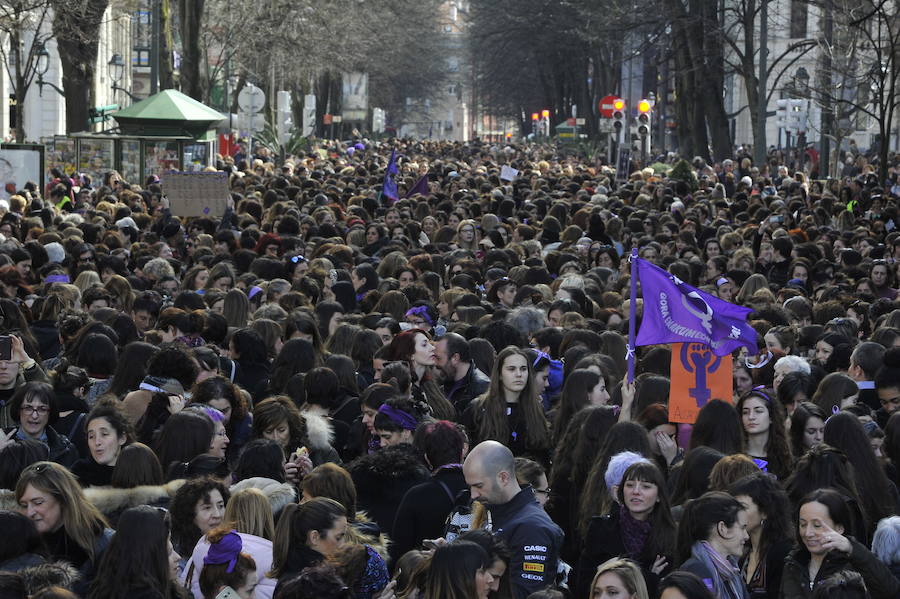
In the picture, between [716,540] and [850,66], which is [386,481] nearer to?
[716,540]

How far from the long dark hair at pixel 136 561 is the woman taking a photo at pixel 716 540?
1894 mm

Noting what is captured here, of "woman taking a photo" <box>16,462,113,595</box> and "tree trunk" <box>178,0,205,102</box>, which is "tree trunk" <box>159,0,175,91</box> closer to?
"tree trunk" <box>178,0,205,102</box>

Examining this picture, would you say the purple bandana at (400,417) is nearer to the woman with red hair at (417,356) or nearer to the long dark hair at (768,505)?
the woman with red hair at (417,356)

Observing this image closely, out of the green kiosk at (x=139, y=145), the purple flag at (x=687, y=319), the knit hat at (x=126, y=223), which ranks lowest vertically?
the purple flag at (x=687, y=319)

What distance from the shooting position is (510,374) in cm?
884

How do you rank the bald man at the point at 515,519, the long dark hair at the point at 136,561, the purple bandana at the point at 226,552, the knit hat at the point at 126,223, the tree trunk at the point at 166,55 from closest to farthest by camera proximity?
the long dark hair at the point at 136,561
the purple bandana at the point at 226,552
the bald man at the point at 515,519
the knit hat at the point at 126,223
the tree trunk at the point at 166,55

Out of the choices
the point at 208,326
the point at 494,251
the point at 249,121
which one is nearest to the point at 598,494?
the point at 208,326

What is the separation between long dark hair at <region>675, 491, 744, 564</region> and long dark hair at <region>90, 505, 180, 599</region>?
192 centimetres

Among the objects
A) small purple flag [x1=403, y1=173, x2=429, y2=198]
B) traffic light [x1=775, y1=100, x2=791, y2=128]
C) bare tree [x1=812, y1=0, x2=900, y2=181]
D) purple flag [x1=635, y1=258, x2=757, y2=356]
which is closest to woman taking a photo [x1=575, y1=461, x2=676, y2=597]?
purple flag [x1=635, y1=258, x2=757, y2=356]

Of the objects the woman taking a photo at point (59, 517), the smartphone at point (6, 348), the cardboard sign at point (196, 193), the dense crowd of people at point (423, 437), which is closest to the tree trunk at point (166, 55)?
the cardboard sign at point (196, 193)

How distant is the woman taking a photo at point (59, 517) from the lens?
636 centimetres

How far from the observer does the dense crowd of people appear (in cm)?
602

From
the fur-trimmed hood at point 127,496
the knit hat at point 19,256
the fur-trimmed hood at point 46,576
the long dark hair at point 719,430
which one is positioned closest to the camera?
the fur-trimmed hood at point 46,576

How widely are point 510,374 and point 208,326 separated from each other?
9.21ft
